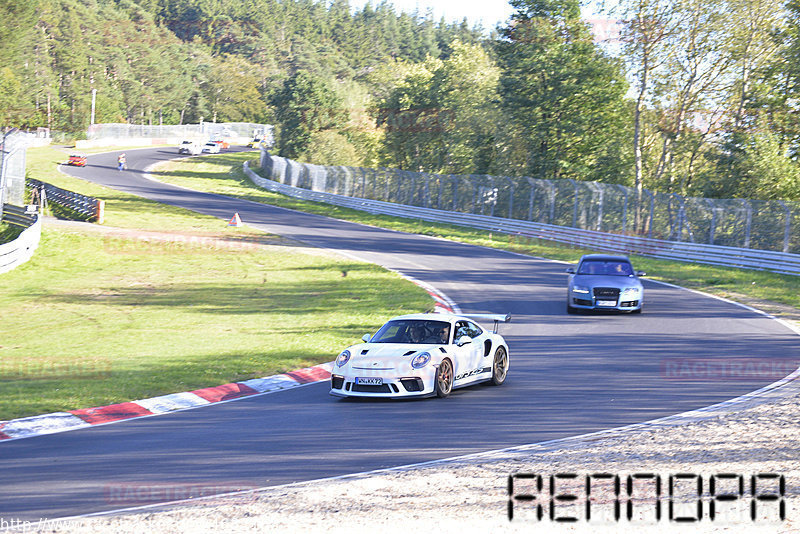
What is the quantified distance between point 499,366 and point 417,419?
3.06 metres

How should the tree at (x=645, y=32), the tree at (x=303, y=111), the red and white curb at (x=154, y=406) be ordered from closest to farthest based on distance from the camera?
1. the red and white curb at (x=154, y=406)
2. the tree at (x=645, y=32)
3. the tree at (x=303, y=111)

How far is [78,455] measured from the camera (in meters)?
9.23

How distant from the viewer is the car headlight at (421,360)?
1222 centimetres

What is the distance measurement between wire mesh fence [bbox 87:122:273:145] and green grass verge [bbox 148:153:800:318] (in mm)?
40497

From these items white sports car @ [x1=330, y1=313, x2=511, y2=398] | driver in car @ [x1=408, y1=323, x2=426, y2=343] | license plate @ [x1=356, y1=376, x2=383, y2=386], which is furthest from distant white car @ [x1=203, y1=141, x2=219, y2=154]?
license plate @ [x1=356, y1=376, x2=383, y2=386]

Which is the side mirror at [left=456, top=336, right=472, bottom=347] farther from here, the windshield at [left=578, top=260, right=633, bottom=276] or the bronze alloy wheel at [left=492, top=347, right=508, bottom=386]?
the windshield at [left=578, top=260, right=633, bottom=276]

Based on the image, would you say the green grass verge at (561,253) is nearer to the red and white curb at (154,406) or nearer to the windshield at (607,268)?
the windshield at (607,268)

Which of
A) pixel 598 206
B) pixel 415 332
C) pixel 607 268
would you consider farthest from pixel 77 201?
pixel 415 332

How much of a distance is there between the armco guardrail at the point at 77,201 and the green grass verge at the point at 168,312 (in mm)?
4373

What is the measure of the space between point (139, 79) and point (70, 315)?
14238cm

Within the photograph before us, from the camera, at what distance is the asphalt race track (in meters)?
8.36

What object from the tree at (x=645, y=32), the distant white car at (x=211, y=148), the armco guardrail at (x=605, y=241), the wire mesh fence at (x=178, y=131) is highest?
the tree at (x=645, y=32)

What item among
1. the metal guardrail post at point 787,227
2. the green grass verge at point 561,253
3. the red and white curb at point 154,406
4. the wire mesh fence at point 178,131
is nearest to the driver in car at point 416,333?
the red and white curb at point 154,406

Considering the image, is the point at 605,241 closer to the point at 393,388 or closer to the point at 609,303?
the point at 609,303
